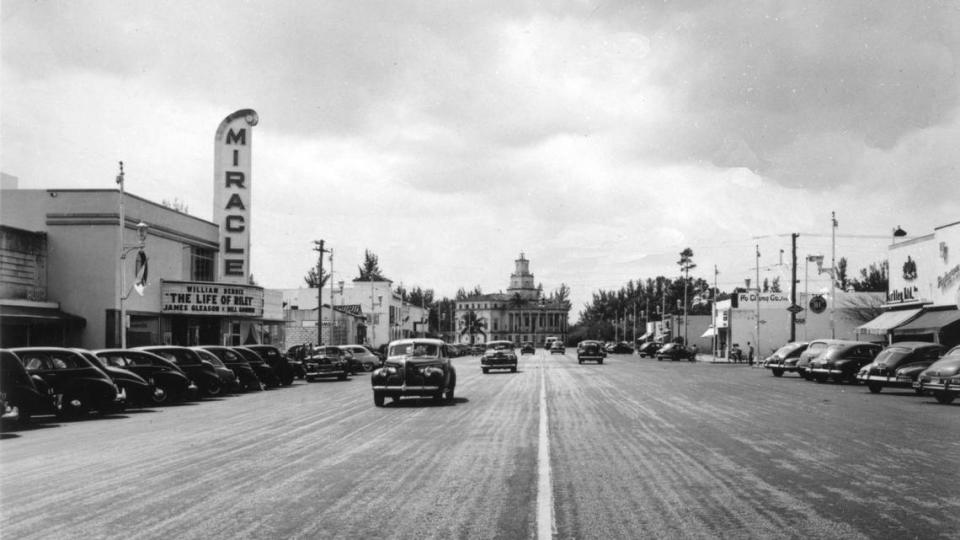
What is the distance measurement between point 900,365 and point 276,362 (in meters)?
21.9

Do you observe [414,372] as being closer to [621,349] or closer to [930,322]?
[930,322]

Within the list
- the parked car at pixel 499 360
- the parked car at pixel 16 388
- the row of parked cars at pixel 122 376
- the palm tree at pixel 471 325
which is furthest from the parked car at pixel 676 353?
the palm tree at pixel 471 325

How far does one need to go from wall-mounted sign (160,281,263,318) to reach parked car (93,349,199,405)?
1887 cm

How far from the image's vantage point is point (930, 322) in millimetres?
43281

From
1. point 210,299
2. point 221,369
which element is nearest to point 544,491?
point 221,369

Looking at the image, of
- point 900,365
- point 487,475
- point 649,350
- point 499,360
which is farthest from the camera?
point 649,350

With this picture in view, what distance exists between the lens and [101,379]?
63.8 ft

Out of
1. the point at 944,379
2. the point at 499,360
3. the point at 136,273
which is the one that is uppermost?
the point at 136,273

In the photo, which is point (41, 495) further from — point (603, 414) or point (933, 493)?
point (603, 414)

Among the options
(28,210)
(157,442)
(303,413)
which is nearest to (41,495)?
(157,442)

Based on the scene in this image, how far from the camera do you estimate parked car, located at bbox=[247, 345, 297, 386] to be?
3294 cm

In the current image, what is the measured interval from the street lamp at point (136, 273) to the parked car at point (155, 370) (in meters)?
8.90

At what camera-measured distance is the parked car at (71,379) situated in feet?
62.0

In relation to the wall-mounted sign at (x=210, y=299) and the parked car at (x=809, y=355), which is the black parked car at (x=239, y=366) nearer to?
the wall-mounted sign at (x=210, y=299)
